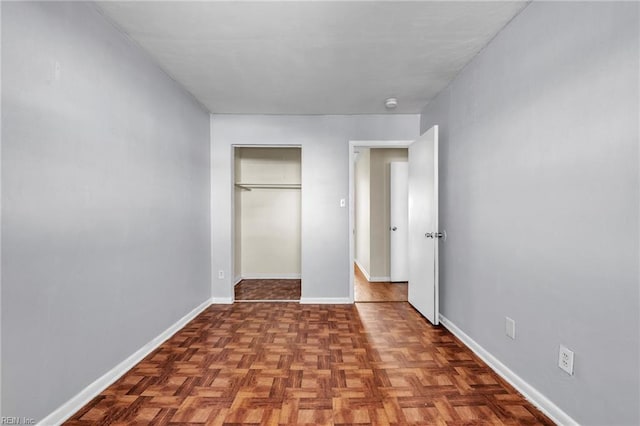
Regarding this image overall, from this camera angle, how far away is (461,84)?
9.53 feet

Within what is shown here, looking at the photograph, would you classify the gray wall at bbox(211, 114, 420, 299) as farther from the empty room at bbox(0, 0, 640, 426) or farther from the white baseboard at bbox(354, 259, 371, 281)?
the white baseboard at bbox(354, 259, 371, 281)

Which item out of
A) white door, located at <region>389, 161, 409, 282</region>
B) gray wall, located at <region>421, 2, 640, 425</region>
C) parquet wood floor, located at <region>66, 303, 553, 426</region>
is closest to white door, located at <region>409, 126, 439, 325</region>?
parquet wood floor, located at <region>66, 303, 553, 426</region>

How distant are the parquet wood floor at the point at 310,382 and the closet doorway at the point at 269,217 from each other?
7.75 ft

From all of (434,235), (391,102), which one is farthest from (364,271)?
(391,102)

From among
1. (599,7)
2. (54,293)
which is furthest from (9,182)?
(599,7)

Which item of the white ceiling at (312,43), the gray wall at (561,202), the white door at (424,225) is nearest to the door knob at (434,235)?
the white door at (424,225)

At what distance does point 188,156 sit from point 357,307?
8.55 ft

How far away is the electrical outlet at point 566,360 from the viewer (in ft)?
5.37

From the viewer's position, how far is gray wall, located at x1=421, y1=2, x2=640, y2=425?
1367 mm

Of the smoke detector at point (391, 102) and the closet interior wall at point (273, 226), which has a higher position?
the smoke detector at point (391, 102)

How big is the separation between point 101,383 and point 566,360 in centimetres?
270

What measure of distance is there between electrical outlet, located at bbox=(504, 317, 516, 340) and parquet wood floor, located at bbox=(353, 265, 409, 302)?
80.5 inches

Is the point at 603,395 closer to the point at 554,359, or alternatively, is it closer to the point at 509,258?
the point at 554,359

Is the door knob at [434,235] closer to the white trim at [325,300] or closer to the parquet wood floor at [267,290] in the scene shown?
the white trim at [325,300]
